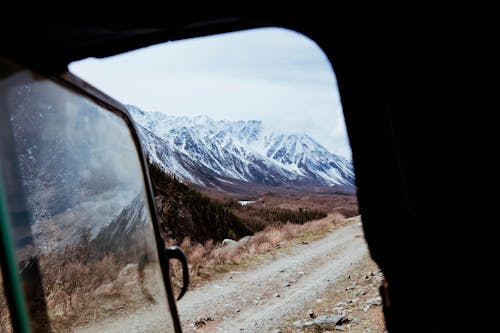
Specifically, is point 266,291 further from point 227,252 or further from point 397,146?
point 397,146

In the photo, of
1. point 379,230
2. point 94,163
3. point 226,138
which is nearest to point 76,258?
point 94,163

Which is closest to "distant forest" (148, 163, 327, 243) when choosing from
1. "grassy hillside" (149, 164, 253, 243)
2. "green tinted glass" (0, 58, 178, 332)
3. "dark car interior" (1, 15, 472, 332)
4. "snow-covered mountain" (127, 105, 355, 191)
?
"grassy hillside" (149, 164, 253, 243)

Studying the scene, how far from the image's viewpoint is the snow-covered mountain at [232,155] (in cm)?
7025

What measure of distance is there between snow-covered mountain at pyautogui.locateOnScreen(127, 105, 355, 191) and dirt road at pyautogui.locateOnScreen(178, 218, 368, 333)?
47851 mm

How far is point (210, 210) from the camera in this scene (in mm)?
16547

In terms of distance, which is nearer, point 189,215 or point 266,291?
point 266,291

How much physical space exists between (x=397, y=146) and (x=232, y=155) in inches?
4407

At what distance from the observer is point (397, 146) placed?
3.15ft

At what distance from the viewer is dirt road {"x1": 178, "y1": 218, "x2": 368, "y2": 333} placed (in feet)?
19.9

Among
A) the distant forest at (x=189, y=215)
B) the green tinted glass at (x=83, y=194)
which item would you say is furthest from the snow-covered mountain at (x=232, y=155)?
the green tinted glass at (x=83, y=194)

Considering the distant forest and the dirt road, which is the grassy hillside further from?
the dirt road

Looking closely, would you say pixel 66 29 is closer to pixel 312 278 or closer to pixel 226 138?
pixel 312 278

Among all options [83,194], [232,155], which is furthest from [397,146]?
[232,155]

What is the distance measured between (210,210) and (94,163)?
14933 mm
